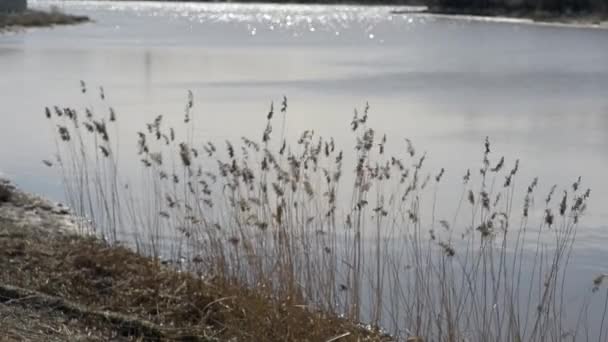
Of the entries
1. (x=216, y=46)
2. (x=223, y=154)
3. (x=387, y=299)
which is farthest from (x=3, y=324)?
(x=216, y=46)

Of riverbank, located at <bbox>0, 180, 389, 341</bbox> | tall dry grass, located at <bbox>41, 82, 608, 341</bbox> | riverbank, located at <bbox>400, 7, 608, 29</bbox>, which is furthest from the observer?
riverbank, located at <bbox>400, 7, 608, 29</bbox>

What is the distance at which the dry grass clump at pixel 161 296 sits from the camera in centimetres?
451

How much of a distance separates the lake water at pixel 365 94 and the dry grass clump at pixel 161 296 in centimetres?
214

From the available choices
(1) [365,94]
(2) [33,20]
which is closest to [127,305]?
(1) [365,94]

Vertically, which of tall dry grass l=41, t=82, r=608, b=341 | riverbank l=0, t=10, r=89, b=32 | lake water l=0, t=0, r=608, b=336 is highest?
tall dry grass l=41, t=82, r=608, b=341

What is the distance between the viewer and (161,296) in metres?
4.89

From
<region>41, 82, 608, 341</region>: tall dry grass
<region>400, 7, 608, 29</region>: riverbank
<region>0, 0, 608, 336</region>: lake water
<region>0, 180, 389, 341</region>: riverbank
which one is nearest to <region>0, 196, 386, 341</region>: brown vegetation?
<region>0, 180, 389, 341</region>: riverbank

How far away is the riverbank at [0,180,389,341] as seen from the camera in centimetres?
426

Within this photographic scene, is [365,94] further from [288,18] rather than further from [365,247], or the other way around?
[288,18]

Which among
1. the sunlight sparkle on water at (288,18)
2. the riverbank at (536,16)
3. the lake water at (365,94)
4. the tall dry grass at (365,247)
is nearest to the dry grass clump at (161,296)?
the tall dry grass at (365,247)

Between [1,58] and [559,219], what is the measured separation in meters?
17.6

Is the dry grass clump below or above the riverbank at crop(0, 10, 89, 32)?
above

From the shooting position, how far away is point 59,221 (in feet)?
23.6

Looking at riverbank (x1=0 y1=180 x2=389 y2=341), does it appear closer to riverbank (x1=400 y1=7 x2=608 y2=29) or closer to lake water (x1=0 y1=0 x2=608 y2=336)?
lake water (x1=0 y1=0 x2=608 y2=336)
